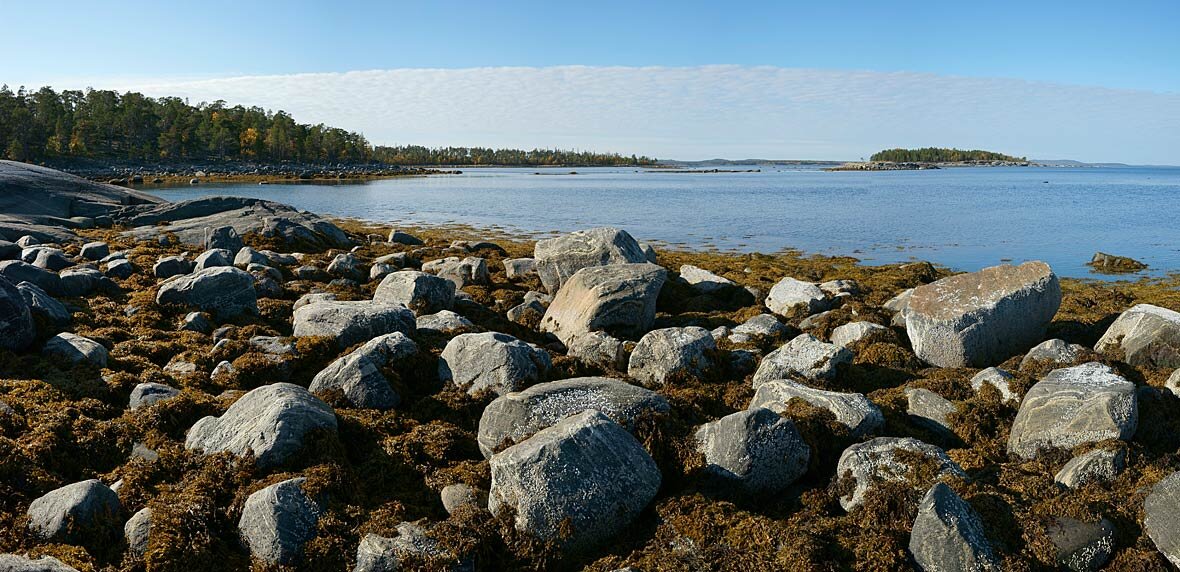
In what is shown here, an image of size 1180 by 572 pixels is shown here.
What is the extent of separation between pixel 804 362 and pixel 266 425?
732cm

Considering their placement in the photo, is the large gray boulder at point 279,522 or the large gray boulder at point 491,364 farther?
the large gray boulder at point 491,364

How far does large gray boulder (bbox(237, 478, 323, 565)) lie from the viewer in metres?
5.92

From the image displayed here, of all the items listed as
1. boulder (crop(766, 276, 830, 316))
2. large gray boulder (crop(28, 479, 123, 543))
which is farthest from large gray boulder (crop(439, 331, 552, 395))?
boulder (crop(766, 276, 830, 316))

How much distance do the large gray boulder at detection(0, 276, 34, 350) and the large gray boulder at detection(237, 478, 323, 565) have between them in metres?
7.16

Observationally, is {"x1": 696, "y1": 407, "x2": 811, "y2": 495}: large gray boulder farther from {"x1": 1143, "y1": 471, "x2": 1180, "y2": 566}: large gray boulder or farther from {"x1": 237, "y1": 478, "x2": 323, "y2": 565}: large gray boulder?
{"x1": 237, "y1": 478, "x2": 323, "y2": 565}: large gray boulder

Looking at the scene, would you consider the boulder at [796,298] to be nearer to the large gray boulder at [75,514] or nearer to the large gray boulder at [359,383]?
the large gray boulder at [359,383]

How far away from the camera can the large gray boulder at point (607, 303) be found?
12.7 metres

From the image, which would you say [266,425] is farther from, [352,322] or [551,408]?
[352,322]

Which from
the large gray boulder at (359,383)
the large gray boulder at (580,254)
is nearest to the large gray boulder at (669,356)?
the large gray boulder at (359,383)

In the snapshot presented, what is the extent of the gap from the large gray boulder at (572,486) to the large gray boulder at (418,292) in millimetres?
→ 7718

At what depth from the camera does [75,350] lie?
10.5m

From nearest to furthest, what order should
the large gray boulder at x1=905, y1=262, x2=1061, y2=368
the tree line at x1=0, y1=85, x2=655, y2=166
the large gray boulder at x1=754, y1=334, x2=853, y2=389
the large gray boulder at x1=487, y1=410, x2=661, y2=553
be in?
the large gray boulder at x1=487, y1=410, x2=661, y2=553
the large gray boulder at x1=754, y1=334, x2=853, y2=389
the large gray boulder at x1=905, y1=262, x2=1061, y2=368
the tree line at x1=0, y1=85, x2=655, y2=166

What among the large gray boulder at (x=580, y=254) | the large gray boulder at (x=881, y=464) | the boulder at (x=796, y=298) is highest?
the large gray boulder at (x=580, y=254)

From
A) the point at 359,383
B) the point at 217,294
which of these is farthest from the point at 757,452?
the point at 217,294
